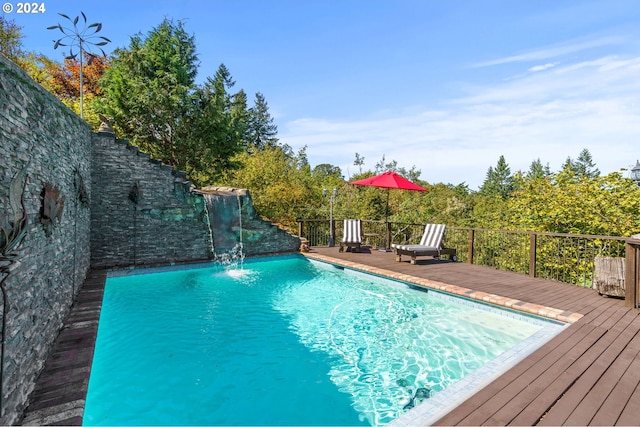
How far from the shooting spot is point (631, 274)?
4992mm

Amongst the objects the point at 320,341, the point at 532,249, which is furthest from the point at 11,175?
the point at 532,249

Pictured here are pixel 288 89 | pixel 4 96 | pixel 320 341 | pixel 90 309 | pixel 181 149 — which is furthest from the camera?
pixel 288 89

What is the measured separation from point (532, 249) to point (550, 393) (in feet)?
16.9

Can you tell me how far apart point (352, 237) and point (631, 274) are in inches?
271

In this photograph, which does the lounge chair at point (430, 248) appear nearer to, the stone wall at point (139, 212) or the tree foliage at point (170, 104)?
the stone wall at point (139, 212)

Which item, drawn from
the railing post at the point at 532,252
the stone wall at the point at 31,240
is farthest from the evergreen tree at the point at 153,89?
the railing post at the point at 532,252

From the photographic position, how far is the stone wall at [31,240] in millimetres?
2520

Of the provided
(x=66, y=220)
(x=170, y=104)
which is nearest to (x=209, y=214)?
(x=170, y=104)

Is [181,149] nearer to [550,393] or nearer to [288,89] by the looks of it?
[288,89]

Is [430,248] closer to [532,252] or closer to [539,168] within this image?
[532,252]

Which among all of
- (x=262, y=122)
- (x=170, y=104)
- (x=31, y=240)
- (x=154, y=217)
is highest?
(x=262, y=122)

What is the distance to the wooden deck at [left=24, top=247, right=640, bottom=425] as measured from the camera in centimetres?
256

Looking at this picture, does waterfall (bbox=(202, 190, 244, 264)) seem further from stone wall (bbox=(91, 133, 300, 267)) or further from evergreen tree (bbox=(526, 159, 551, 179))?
evergreen tree (bbox=(526, 159, 551, 179))

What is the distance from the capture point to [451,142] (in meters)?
19.6
